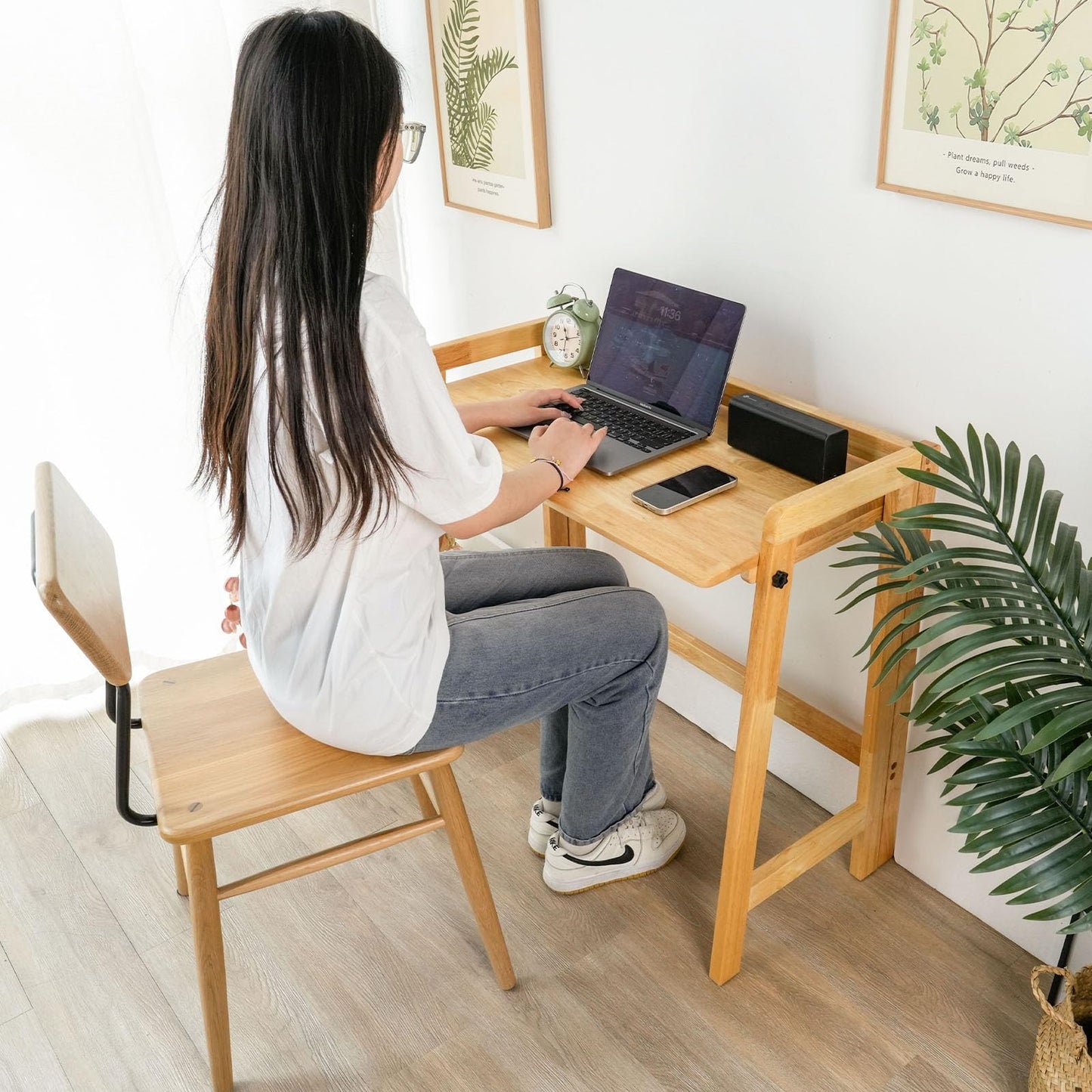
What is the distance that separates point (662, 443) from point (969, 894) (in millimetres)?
888

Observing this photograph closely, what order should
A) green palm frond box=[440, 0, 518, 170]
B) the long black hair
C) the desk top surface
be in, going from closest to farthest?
1. the long black hair
2. the desk top surface
3. green palm frond box=[440, 0, 518, 170]

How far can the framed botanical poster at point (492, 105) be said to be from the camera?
6.61 ft

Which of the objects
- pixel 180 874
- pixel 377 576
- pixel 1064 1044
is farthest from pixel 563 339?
pixel 1064 1044

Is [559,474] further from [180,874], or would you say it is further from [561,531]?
[180,874]

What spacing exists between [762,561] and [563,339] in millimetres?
760

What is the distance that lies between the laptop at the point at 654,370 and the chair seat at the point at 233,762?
0.56 meters

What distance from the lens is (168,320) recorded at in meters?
2.23

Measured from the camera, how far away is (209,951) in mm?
1427

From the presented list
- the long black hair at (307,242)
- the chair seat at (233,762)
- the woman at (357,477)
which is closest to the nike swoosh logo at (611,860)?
the woman at (357,477)

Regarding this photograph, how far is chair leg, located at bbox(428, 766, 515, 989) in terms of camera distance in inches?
59.7

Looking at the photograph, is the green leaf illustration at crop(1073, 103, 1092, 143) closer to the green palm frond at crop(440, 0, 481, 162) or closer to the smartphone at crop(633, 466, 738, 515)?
the smartphone at crop(633, 466, 738, 515)

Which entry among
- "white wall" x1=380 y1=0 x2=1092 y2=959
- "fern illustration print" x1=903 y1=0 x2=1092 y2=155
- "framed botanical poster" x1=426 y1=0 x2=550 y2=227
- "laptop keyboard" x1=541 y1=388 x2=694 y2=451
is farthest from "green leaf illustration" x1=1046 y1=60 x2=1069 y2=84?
"framed botanical poster" x1=426 y1=0 x2=550 y2=227

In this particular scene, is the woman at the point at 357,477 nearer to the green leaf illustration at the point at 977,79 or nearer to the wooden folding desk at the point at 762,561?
the wooden folding desk at the point at 762,561

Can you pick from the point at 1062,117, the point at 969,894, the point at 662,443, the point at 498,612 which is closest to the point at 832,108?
the point at 1062,117
